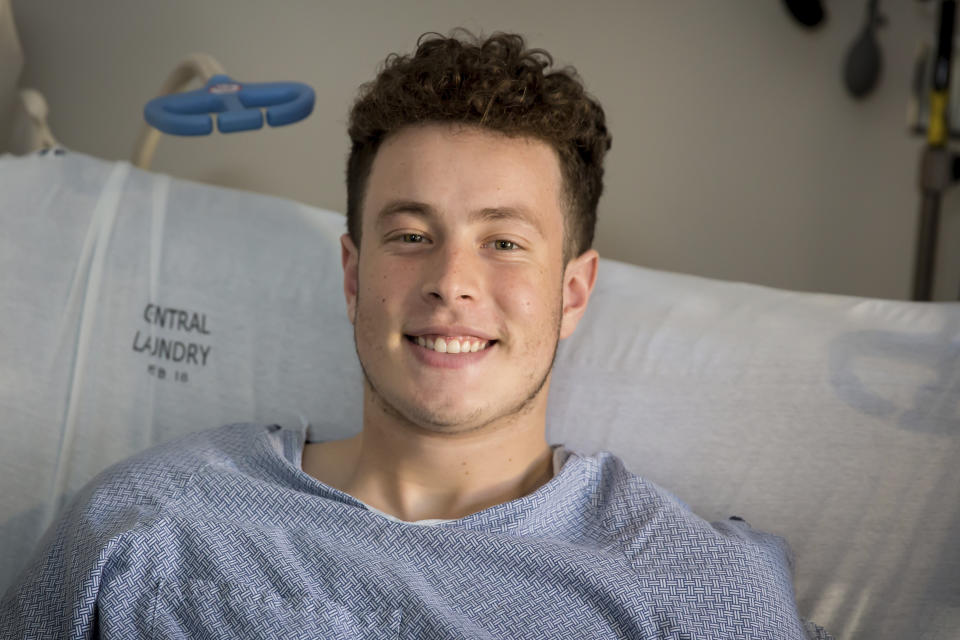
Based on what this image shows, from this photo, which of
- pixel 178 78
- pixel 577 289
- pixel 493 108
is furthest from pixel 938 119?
pixel 178 78

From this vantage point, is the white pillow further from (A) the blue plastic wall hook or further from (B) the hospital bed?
(A) the blue plastic wall hook

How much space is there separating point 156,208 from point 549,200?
2.37ft

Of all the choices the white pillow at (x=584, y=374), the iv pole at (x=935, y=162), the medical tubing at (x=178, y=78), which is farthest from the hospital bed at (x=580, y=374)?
the iv pole at (x=935, y=162)

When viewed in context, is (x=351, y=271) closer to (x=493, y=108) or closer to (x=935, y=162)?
(x=493, y=108)

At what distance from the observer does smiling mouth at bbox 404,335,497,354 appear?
1.11 meters

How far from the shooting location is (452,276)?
111 centimetres

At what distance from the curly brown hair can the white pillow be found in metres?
0.24

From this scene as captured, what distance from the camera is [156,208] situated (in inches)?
61.2

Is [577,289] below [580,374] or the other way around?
the other way around

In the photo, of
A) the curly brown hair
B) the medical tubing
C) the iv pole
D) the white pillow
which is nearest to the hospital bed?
the white pillow

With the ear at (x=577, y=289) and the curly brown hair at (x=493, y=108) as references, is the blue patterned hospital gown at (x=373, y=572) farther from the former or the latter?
the curly brown hair at (x=493, y=108)

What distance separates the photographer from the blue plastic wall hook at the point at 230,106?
4.85ft

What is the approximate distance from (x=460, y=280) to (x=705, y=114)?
95cm

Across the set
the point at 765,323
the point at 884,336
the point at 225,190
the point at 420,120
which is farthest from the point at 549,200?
the point at 225,190
